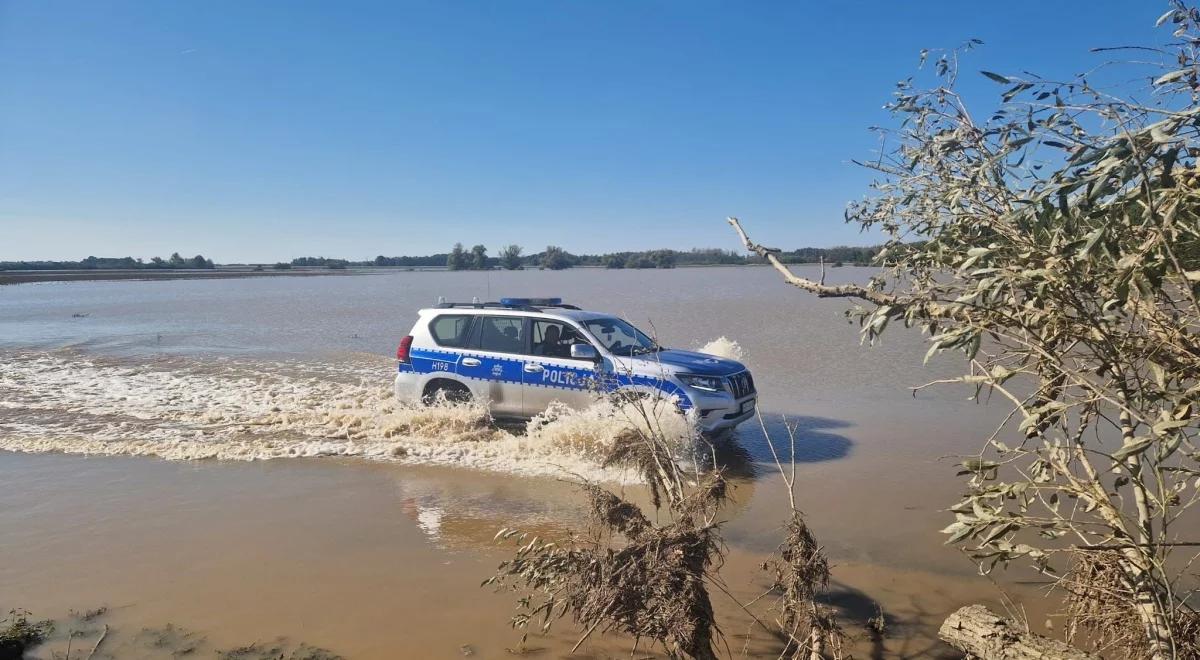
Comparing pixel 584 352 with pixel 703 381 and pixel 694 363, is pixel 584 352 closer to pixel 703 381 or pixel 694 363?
pixel 694 363

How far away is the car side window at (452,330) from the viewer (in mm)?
10047

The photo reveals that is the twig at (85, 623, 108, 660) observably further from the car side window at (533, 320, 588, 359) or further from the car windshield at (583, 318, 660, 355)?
the car windshield at (583, 318, 660, 355)

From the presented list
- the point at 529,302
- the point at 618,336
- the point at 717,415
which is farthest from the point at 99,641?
the point at 529,302

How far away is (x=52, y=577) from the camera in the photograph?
547cm

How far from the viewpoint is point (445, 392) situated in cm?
997

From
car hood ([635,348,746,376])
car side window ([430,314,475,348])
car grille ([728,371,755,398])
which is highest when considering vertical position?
car side window ([430,314,475,348])

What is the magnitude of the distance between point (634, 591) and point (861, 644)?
169cm

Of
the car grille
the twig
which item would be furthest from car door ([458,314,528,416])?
the twig

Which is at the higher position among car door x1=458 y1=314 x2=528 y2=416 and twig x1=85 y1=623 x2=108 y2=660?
car door x1=458 y1=314 x2=528 y2=416

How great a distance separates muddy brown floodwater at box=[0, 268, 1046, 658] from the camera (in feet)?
15.6

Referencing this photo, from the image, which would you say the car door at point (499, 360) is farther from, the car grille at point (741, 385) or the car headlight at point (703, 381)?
the car grille at point (741, 385)

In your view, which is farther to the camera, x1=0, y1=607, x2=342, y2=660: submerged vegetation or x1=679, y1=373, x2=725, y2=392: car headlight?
x1=679, y1=373, x2=725, y2=392: car headlight

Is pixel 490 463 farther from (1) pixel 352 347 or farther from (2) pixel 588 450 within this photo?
(1) pixel 352 347

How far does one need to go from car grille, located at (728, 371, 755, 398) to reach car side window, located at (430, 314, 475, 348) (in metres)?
3.65
